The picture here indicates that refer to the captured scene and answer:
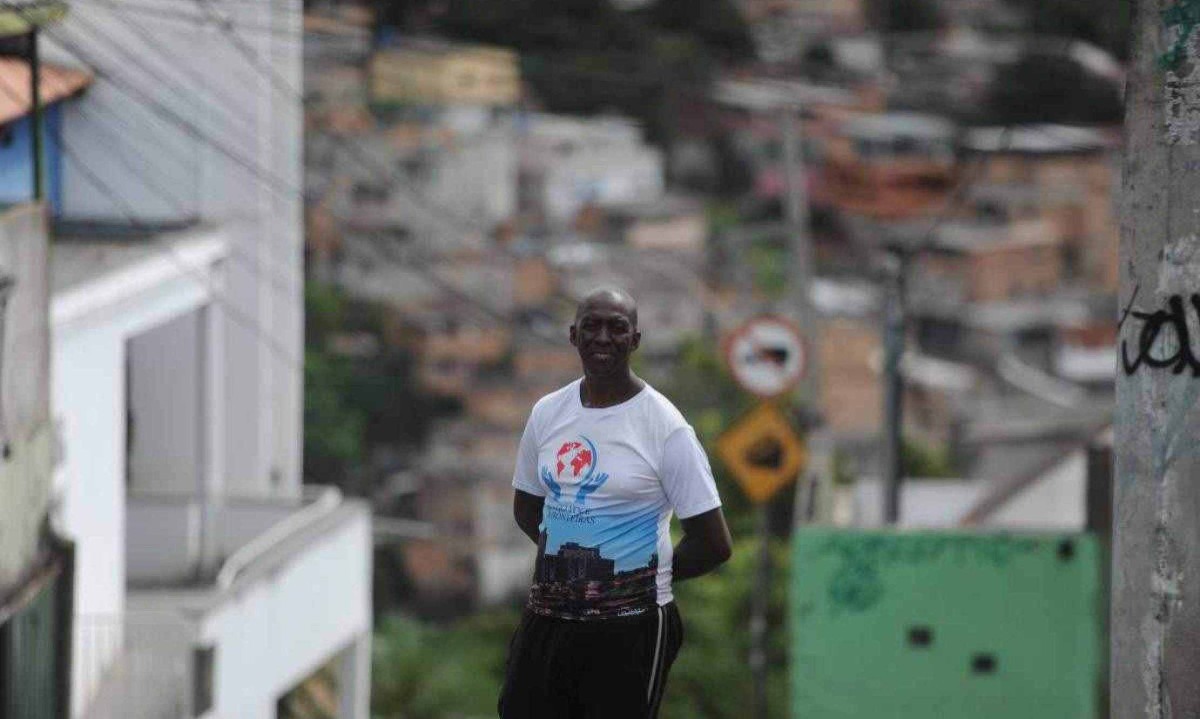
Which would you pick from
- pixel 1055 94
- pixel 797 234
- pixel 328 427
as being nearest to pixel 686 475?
pixel 797 234

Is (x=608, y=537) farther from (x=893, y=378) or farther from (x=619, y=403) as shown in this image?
(x=893, y=378)

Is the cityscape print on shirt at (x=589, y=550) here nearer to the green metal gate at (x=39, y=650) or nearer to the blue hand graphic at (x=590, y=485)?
the blue hand graphic at (x=590, y=485)

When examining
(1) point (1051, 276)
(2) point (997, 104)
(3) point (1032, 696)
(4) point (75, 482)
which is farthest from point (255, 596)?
(1) point (1051, 276)

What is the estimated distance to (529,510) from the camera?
546 cm

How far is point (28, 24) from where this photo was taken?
11875 millimetres

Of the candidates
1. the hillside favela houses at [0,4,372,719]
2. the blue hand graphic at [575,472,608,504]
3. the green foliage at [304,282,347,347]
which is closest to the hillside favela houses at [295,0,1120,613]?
the green foliage at [304,282,347,347]

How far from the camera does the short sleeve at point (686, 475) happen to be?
17.0 ft

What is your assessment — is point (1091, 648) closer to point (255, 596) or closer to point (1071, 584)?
point (1071, 584)

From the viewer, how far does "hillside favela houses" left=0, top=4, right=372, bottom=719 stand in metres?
10.6

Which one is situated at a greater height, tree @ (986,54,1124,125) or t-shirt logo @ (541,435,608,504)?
tree @ (986,54,1124,125)

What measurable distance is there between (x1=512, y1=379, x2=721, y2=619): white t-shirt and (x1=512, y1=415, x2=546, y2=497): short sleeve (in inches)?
4.9

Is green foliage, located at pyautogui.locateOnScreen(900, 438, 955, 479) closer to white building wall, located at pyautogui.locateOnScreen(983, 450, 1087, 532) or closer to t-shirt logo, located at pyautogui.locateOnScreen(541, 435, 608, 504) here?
Answer: white building wall, located at pyautogui.locateOnScreen(983, 450, 1087, 532)

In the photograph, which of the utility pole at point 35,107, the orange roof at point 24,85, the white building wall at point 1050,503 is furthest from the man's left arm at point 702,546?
the white building wall at point 1050,503

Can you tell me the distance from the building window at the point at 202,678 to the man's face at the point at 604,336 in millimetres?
7510
